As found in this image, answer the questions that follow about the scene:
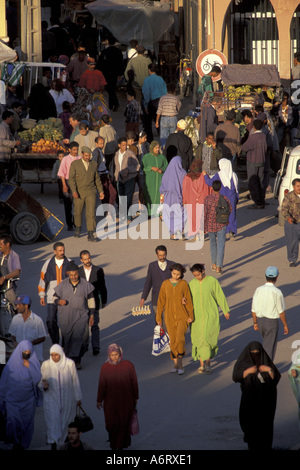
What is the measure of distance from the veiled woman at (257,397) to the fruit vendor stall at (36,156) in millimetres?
10500

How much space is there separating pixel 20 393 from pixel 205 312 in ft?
9.65

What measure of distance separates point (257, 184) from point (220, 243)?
14.4 ft

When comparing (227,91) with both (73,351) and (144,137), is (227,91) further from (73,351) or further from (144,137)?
(73,351)

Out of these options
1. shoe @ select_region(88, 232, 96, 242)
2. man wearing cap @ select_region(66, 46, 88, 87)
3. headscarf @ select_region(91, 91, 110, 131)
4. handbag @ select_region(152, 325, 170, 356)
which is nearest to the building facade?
man wearing cap @ select_region(66, 46, 88, 87)

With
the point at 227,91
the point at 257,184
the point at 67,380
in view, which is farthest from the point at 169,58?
the point at 67,380

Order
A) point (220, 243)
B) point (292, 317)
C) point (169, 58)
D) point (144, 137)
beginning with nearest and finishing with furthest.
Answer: point (292, 317) → point (220, 243) → point (144, 137) → point (169, 58)

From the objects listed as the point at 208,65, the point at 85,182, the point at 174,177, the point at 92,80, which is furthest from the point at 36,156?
the point at 208,65

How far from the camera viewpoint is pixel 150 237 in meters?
19.2

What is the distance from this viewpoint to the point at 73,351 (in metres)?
13.0

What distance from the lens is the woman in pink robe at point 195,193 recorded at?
18.2 m

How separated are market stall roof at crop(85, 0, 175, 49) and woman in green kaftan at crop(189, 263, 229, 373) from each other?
59.6 feet

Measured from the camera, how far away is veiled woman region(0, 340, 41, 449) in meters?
10.8

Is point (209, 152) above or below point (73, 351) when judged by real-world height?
above

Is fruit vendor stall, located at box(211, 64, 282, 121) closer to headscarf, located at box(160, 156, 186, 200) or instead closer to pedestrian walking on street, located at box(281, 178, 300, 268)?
headscarf, located at box(160, 156, 186, 200)
